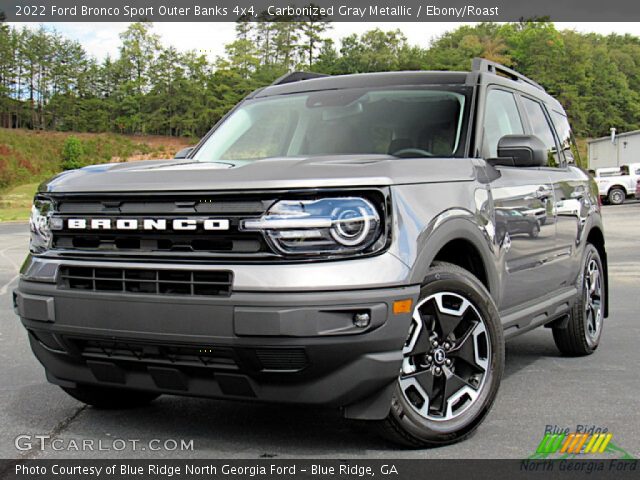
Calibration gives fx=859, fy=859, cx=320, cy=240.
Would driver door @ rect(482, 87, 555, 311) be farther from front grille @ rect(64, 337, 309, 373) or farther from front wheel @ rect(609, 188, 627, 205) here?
front wheel @ rect(609, 188, 627, 205)

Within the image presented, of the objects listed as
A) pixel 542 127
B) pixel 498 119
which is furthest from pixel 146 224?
pixel 542 127

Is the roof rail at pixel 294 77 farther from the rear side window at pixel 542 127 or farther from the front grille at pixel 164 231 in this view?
the front grille at pixel 164 231

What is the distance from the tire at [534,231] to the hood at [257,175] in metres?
1.10

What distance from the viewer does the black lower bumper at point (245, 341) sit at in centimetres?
347

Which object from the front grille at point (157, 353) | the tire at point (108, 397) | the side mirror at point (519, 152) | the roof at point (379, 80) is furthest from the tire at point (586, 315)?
the front grille at point (157, 353)

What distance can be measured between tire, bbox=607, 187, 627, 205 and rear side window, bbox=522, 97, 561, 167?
3370 cm

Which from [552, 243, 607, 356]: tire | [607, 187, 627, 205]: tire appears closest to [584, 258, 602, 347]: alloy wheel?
[552, 243, 607, 356]: tire

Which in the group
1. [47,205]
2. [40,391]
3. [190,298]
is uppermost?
[47,205]

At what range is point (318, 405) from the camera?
365cm

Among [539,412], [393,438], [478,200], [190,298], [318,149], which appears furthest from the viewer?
[318,149]

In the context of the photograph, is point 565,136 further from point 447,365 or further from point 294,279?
point 294,279
